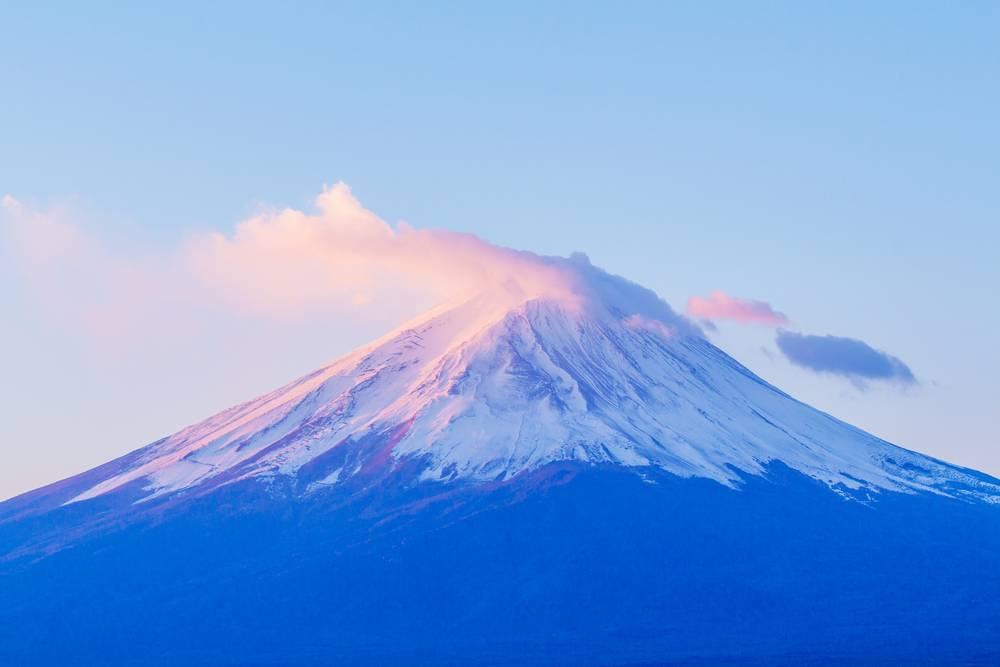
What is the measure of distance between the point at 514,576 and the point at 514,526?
18.9ft

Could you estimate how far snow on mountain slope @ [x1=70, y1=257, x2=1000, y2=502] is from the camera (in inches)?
5586

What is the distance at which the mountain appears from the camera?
115000 millimetres

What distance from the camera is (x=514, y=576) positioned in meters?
126

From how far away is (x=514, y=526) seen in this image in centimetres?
13050

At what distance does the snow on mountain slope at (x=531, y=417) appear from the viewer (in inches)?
5586

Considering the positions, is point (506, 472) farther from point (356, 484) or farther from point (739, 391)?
point (739, 391)

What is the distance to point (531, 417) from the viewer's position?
14475 centimetres

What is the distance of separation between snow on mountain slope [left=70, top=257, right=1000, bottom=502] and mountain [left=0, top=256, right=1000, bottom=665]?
0.96 ft

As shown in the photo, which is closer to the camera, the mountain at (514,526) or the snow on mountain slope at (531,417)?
the mountain at (514,526)

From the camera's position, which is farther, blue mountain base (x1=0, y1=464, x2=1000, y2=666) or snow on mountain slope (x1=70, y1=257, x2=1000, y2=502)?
snow on mountain slope (x1=70, y1=257, x2=1000, y2=502)

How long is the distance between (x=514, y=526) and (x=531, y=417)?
16093 mm

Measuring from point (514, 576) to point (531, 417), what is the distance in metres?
21.8

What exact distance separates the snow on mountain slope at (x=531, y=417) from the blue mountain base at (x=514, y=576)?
12.9 feet

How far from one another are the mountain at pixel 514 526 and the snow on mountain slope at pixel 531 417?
0.96ft
